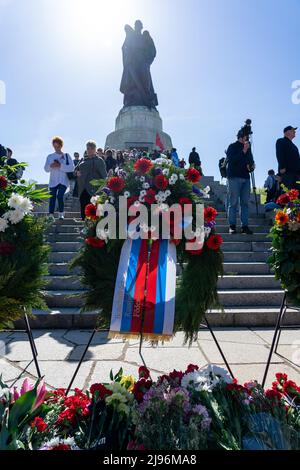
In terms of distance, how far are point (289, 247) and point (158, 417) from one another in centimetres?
178

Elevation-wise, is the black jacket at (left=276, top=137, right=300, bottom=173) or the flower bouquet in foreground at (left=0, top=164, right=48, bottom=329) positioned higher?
the black jacket at (left=276, top=137, right=300, bottom=173)

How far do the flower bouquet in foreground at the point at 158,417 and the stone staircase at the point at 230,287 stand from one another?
3.54 feet

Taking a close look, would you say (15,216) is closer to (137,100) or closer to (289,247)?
(289,247)

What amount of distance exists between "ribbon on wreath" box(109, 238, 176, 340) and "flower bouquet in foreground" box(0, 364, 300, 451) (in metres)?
0.42

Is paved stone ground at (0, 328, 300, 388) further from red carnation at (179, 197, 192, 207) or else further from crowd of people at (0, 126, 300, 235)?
crowd of people at (0, 126, 300, 235)

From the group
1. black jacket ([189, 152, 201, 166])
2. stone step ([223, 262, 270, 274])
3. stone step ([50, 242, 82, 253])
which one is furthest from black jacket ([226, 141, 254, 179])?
black jacket ([189, 152, 201, 166])

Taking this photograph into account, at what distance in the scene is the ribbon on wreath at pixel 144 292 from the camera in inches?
93.6

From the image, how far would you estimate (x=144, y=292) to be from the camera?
248cm

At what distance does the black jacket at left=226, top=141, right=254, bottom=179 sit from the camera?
261 inches

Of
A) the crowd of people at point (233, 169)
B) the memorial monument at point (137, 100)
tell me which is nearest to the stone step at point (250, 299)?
the crowd of people at point (233, 169)

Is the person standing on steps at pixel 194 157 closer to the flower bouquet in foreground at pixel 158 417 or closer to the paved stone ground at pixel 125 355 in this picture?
the paved stone ground at pixel 125 355

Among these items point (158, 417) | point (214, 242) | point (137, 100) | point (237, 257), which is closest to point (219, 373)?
point (158, 417)

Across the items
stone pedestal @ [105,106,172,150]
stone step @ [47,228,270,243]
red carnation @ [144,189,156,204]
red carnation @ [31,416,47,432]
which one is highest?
stone pedestal @ [105,106,172,150]
